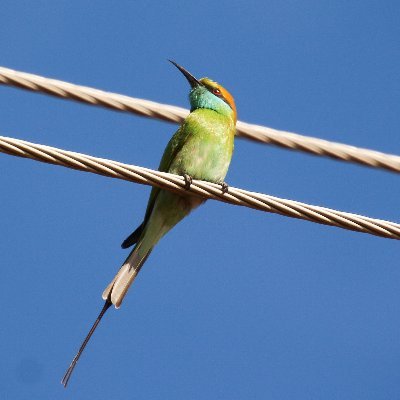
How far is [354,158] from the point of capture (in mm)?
3385

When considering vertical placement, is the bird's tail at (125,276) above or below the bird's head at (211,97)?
below

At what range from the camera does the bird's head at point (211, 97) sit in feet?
14.0

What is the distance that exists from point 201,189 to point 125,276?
0.95m

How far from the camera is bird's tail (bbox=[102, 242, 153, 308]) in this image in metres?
3.35

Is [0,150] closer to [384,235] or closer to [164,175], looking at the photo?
[164,175]

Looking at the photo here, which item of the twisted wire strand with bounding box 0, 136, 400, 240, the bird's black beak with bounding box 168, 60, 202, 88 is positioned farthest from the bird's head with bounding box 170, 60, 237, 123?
the twisted wire strand with bounding box 0, 136, 400, 240

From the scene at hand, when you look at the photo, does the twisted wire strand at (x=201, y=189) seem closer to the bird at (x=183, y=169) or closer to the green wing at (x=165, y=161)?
the bird at (x=183, y=169)

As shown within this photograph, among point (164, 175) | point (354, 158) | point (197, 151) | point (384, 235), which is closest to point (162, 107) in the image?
point (197, 151)

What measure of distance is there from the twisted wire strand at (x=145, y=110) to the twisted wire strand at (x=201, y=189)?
2.90ft

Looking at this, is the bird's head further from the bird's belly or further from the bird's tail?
the bird's tail

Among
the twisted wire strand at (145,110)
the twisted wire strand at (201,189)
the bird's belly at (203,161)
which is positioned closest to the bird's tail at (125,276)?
the bird's belly at (203,161)

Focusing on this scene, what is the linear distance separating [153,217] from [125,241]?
0.51 feet

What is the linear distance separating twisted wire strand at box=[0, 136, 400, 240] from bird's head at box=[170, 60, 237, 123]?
1663mm

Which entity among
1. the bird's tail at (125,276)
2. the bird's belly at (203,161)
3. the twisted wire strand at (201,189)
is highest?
the bird's belly at (203,161)
